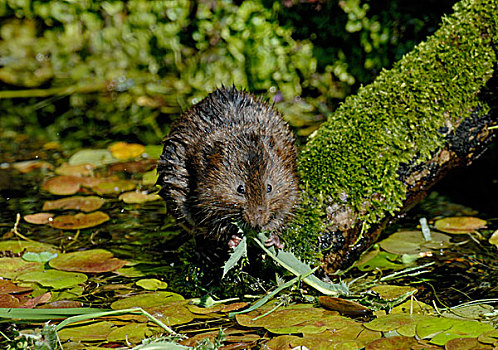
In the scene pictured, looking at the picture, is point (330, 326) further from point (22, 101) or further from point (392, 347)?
point (22, 101)

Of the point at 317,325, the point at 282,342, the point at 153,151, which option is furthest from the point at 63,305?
the point at 153,151

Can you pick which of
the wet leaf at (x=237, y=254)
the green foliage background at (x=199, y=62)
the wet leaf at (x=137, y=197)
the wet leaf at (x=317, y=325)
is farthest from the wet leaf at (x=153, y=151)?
the wet leaf at (x=317, y=325)

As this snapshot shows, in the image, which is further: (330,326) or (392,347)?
(330,326)

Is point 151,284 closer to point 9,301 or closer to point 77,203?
point 9,301

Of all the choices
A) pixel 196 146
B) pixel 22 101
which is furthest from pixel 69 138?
pixel 196 146

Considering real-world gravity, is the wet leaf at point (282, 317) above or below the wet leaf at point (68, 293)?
below

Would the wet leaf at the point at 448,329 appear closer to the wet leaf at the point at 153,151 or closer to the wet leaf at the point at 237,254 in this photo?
the wet leaf at the point at 237,254

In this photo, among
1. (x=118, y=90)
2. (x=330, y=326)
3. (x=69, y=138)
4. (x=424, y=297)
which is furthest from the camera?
(x=118, y=90)
